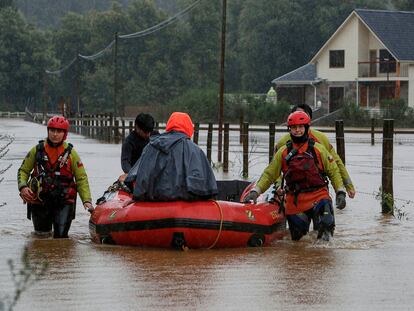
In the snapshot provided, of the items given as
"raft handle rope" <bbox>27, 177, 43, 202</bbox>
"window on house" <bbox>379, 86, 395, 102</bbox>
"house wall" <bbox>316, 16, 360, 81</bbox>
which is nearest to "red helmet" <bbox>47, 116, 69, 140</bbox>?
"raft handle rope" <bbox>27, 177, 43, 202</bbox>

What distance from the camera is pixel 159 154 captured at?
12.0 meters

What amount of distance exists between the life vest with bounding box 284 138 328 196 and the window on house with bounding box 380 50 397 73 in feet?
200

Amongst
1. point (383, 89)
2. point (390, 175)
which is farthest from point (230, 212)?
point (383, 89)

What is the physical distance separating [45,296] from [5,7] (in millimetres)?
124738

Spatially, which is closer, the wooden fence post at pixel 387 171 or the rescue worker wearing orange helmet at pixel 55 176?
the rescue worker wearing orange helmet at pixel 55 176

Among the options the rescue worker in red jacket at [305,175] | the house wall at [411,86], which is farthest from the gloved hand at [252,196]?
the house wall at [411,86]

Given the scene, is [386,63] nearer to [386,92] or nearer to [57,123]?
[386,92]

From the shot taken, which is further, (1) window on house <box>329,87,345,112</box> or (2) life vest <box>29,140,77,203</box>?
(1) window on house <box>329,87,345,112</box>

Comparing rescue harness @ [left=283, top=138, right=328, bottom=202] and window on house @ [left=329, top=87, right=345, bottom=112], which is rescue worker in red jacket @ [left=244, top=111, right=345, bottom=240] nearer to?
rescue harness @ [left=283, top=138, right=328, bottom=202]

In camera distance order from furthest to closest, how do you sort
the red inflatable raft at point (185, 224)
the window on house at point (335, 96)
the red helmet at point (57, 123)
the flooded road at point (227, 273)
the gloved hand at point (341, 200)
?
1. the window on house at point (335, 96)
2. the red helmet at point (57, 123)
3. the gloved hand at point (341, 200)
4. the red inflatable raft at point (185, 224)
5. the flooded road at point (227, 273)

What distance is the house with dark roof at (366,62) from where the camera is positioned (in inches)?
2832

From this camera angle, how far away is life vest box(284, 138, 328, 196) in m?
12.2

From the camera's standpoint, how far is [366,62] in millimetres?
73938

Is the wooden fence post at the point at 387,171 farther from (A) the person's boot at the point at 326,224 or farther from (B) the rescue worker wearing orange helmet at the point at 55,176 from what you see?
(B) the rescue worker wearing orange helmet at the point at 55,176
